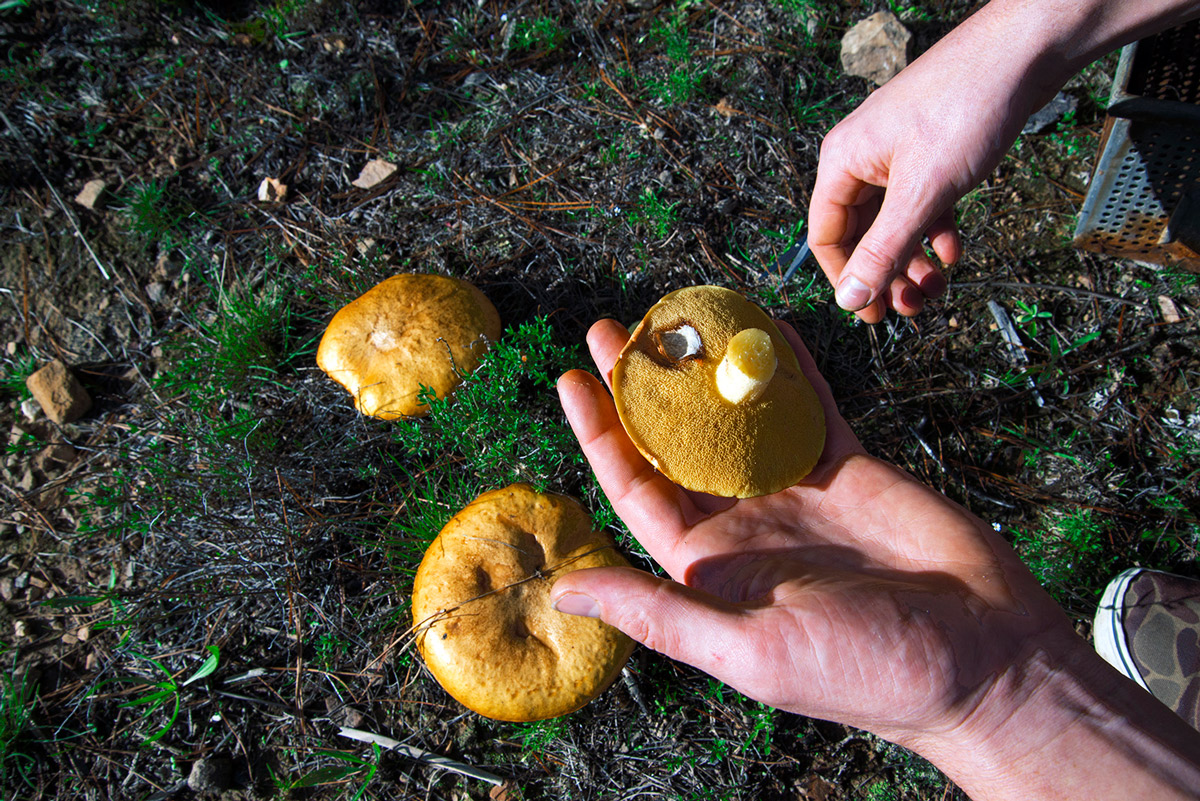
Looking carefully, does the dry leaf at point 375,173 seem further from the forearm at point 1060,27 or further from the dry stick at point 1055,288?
the dry stick at point 1055,288

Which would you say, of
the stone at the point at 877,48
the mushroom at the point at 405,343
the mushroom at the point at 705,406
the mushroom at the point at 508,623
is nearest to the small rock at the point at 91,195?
the mushroom at the point at 405,343

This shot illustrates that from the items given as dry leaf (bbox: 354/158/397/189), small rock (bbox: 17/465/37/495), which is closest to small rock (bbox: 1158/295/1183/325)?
dry leaf (bbox: 354/158/397/189)

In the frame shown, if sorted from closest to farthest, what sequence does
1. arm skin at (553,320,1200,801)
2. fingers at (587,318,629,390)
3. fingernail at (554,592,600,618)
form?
arm skin at (553,320,1200,801) → fingernail at (554,592,600,618) → fingers at (587,318,629,390)

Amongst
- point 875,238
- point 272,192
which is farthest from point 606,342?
point 272,192

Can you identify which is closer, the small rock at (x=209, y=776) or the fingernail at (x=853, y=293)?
the fingernail at (x=853, y=293)

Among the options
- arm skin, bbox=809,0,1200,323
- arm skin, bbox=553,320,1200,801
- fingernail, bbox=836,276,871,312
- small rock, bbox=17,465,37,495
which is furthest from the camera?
small rock, bbox=17,465,37,495

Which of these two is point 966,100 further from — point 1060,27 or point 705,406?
point 705,406

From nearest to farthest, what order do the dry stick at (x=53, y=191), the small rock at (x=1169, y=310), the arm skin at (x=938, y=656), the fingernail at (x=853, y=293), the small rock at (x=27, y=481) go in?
the arm skin at (x=938, y=656), the fingernail at (x=853, y=293), the small rock at (x=1169, y=310), the small rock at (x=27, y=481), the dry stick at (x=53, y=191)

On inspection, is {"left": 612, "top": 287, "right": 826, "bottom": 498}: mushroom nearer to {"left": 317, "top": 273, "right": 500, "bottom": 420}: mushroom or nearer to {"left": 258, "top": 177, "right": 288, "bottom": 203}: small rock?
{"left": 317, "top": 273, "right": 500, "bottom": 420}: mushroom

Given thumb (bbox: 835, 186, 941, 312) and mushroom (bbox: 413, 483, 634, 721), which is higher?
thumb (bbox: 835, 186, 941, 312)

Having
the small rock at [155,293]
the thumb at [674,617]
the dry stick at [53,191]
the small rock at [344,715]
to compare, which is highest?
the thumb at [674,617]
